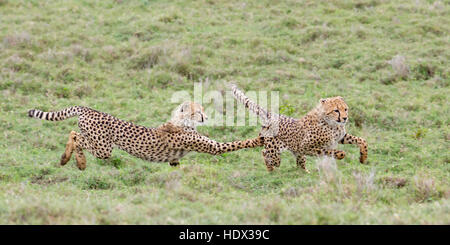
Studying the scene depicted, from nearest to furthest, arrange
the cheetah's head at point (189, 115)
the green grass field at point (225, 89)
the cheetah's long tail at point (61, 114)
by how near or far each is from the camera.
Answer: the green grass field at point (225, 89) → the cheetah's head at point (189, 115) → the cheetah's long tail at point (61, 114)

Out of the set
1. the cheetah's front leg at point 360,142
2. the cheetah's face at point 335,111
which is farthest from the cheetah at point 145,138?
the cheetah's front leg at point 360,142

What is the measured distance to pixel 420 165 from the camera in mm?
8430

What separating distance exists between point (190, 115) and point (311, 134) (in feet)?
5.15

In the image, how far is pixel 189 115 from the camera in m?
8.04

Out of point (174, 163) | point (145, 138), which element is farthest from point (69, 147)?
point (174, 163)

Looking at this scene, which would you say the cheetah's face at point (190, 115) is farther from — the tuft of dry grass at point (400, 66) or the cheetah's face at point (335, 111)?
the tuft of dry grass at point (400, 66)

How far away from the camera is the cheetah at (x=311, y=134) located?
7.92m

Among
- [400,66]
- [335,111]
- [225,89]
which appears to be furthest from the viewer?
[400,66]

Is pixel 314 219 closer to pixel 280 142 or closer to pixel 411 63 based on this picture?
pixel 280 142

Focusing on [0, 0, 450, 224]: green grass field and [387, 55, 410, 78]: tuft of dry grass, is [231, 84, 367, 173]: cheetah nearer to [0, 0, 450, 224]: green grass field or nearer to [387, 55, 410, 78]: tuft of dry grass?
[0, 0, 450, 224]: green grass field

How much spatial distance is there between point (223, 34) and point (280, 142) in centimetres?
650

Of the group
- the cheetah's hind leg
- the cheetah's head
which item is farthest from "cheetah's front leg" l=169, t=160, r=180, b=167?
the cheetah's hind leg

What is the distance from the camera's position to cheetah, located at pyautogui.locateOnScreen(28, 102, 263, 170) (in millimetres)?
7980

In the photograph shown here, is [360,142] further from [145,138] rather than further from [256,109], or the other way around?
[145,138]
